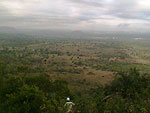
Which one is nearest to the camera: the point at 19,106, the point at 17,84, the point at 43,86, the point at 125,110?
the point at 125,110

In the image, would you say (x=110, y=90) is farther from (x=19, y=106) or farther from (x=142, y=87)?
(x=19, y=106)

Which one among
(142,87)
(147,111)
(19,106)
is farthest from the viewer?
(142,87)

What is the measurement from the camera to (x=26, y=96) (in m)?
13.0

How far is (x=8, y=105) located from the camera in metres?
13.5

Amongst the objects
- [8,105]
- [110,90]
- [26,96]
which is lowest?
[110,90]

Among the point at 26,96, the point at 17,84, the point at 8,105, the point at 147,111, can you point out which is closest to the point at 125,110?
the point at 147,111

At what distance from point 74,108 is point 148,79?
1499 centimetres

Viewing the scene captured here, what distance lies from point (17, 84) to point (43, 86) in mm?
4334

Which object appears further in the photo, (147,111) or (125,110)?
(125,110)

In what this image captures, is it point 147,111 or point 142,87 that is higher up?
point 147,111

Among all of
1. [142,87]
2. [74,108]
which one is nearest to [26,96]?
[74,108]

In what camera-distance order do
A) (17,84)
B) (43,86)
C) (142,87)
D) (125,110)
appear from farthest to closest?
1. (43,86)
2. (142,87)
3. (17,84)
4. (125,110)

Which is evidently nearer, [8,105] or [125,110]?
[125,110]

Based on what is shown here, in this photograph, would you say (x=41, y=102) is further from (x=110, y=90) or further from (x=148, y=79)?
(x=148, y=79)
